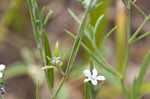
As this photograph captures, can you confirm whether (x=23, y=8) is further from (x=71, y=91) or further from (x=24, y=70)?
(x=71, y=91)

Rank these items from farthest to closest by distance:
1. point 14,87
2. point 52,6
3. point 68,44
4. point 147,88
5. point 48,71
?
point 52,6 → point 68,44 → point 14,87 → point 147,88 → point 48,71

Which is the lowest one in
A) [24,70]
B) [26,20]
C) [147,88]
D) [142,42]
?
[147,88]

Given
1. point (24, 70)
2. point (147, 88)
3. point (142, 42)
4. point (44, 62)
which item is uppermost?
point (142, 42)

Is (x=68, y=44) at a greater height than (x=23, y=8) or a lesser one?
lesser

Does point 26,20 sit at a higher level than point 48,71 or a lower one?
higher

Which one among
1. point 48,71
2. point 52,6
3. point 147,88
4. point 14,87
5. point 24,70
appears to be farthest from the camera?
point 52,6

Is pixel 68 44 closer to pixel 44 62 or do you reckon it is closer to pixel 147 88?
pixel 147 88

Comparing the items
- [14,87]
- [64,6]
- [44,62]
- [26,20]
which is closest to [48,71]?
[44,62]

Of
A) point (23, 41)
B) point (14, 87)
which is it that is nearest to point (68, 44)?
point (23, 41)

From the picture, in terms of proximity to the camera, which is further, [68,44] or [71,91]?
[68,44]
